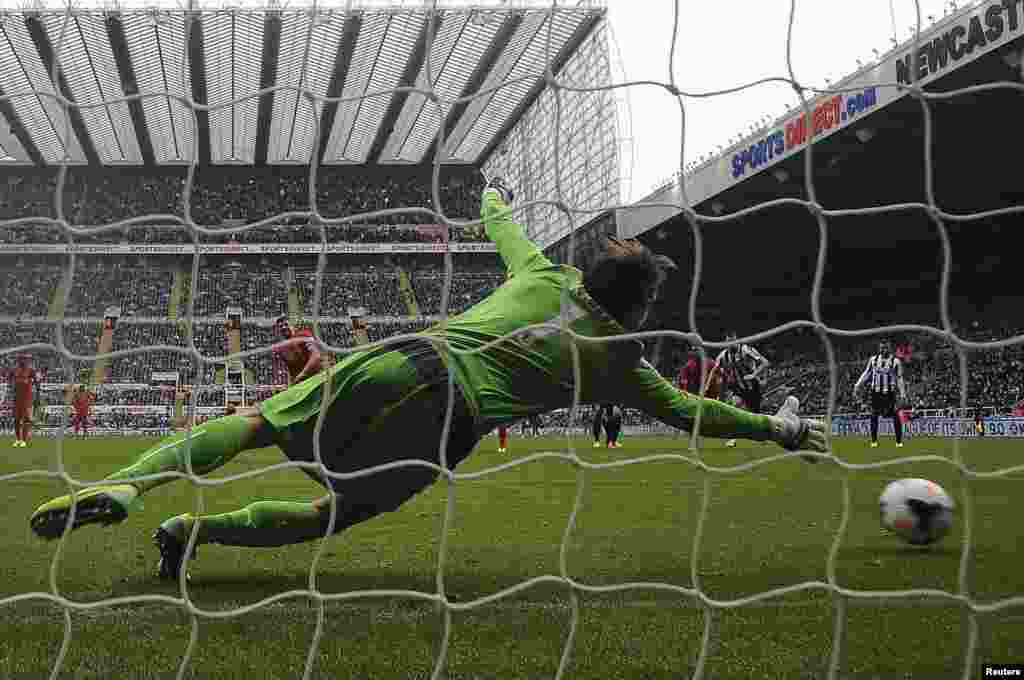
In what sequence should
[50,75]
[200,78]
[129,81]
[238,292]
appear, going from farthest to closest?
[238,292] → [200,78] → [129,81] → [50,75]

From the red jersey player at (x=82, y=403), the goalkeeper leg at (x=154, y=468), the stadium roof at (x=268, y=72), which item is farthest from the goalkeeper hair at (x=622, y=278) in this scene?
the red jersey player at (x=82, y=403)

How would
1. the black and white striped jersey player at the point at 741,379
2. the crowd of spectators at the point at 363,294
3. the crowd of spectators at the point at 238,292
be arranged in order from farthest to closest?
the crowd of spectators at the point at 238,292
the crowd of spectators at the point at 363,294
the black and white striped jersey player at the point at 741,379

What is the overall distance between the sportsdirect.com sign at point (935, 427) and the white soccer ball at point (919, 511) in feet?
41.7

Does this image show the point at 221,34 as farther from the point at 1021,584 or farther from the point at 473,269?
the point at 1021,584

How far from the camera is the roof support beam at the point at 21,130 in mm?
15022

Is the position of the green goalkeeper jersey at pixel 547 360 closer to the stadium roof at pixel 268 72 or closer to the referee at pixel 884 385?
the referee at pixel 884 385

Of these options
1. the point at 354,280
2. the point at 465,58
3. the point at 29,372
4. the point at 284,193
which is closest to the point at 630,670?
the point at 29,372

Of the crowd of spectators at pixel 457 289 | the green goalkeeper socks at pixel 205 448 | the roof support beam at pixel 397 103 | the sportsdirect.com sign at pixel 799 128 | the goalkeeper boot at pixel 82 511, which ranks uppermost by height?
the roof support beam at pixel 397 103

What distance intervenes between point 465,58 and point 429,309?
5308mm

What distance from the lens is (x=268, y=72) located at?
2097 centimetres

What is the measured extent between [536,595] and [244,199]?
84.1ft

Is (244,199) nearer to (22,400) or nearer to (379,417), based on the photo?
(22,400)

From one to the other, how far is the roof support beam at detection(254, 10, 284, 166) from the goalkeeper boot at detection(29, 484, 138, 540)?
14852mm

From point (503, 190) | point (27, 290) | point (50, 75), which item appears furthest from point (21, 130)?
point (503, 190)
